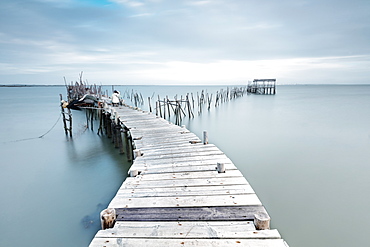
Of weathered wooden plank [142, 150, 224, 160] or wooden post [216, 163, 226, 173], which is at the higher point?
wooden post [216, 163, 226, 173]

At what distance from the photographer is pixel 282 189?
21.1ft

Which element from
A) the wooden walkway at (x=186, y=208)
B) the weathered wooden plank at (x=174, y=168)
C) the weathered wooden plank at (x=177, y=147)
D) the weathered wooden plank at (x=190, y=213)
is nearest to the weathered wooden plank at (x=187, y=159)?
the wooden walkway at (x=186, y=208)

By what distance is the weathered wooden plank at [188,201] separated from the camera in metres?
3.04

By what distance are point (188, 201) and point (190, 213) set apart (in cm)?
28

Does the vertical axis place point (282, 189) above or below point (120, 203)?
below

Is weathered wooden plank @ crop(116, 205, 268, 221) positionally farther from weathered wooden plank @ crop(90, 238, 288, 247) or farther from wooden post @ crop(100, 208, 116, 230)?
weathered wooden plank @ crop(90, 238, 288, 247)

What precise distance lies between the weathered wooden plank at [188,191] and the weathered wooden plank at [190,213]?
0.37 m

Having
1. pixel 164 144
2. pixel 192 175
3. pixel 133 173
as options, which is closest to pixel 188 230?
pixel 192 175

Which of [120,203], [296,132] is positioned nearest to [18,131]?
[120,203]

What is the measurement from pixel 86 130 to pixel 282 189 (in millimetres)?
14161

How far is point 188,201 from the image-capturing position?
314 centimetres

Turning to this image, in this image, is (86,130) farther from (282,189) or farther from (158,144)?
(282,189)

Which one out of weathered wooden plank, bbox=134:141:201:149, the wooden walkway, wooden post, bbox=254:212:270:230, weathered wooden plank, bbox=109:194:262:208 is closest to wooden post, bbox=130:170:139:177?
the wooden walkway

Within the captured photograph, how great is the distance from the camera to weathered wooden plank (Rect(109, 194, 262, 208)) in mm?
3039
